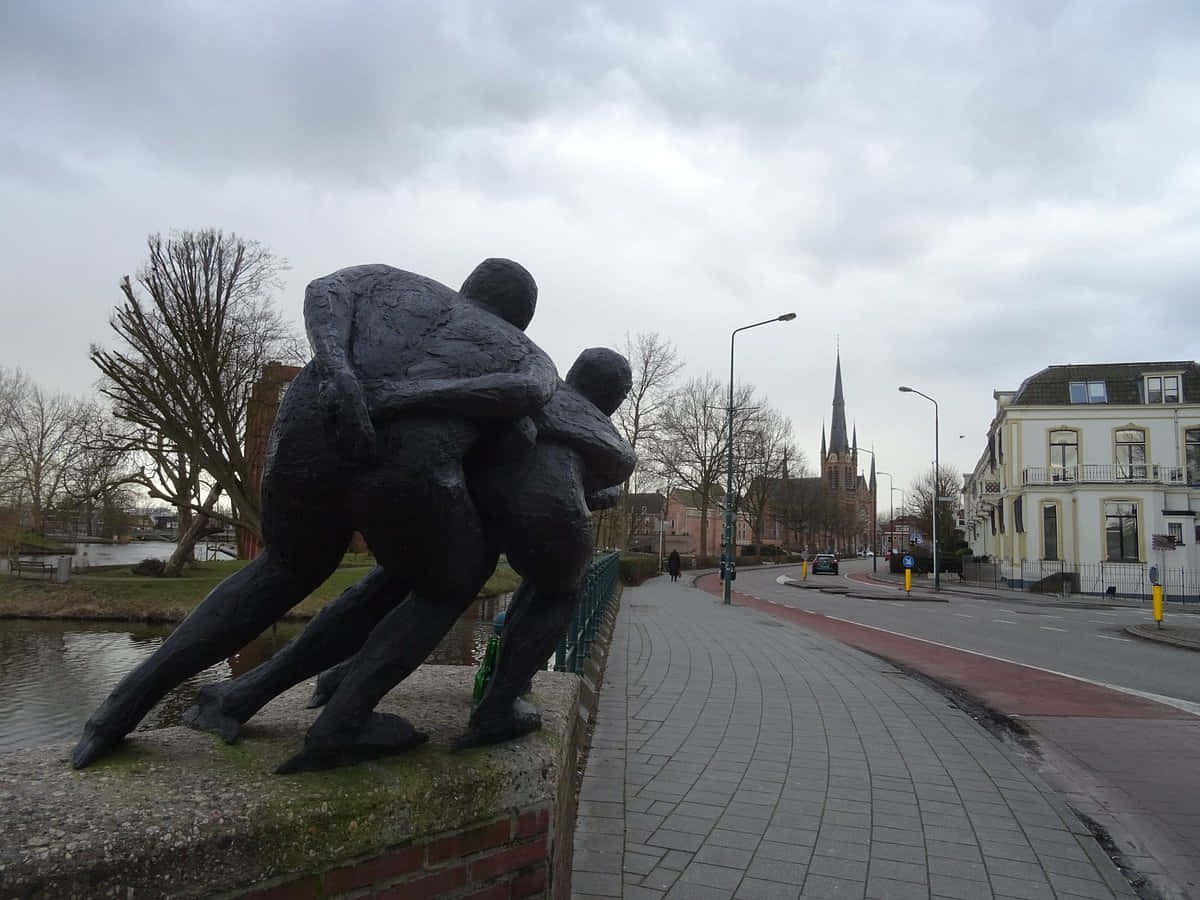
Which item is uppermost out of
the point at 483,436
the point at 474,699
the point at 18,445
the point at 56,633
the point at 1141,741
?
the point at 18,445

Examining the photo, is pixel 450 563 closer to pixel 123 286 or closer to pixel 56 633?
pixel 56 633

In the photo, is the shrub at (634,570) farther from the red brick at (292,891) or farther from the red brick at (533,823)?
the red brick at (292,891)

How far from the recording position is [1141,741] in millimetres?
6242

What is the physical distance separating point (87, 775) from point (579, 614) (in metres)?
4.54

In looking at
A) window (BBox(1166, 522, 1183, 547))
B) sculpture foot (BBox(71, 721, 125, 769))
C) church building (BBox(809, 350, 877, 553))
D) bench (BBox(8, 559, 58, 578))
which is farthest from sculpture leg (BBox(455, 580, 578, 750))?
church building (BBox(809, 350, 877, 553))

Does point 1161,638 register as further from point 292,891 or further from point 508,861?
point 292,891

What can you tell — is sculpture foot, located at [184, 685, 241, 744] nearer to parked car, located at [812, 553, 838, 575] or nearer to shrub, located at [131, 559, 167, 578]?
shrub, located at [131, 559, 167, 578]

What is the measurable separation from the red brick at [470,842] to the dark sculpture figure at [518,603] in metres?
0.31

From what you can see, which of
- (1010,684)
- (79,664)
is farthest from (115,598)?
(1010,684)

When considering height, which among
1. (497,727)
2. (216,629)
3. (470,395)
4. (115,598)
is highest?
(470,395)

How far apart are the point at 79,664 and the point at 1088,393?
38223mm

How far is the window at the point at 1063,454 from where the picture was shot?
34156 millimetres

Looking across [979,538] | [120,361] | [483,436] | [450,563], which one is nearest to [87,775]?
[450,563]

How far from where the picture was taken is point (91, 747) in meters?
2.08
